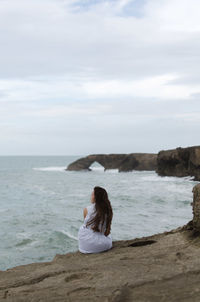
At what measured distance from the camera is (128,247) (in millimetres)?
5875

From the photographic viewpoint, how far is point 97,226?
5.92 metres

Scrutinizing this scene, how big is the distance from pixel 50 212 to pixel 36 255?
816cm

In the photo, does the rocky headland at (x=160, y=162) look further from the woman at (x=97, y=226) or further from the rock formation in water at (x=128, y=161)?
the woman at (x=97, y=226)

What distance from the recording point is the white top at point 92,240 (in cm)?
585

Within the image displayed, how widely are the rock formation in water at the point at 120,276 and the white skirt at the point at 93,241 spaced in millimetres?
162

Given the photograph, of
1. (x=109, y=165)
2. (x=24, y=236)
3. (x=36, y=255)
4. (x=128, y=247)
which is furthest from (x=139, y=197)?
(x=109, y=165)

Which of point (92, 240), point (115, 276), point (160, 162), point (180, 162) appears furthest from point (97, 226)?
point (160, 162)

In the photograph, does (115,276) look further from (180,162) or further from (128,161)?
(128,161)

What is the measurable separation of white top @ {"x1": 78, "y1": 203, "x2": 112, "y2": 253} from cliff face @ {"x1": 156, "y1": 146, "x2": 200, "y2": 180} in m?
31.8

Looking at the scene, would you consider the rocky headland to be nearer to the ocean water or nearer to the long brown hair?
the ocean water

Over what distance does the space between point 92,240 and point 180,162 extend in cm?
3737

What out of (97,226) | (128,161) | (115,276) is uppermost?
(128,161)

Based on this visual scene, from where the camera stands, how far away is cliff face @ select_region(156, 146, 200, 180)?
37.0 meters

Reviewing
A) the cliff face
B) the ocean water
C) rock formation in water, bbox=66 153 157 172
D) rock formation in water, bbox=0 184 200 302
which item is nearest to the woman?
rock formation in water, bbox=0 184 200 302
